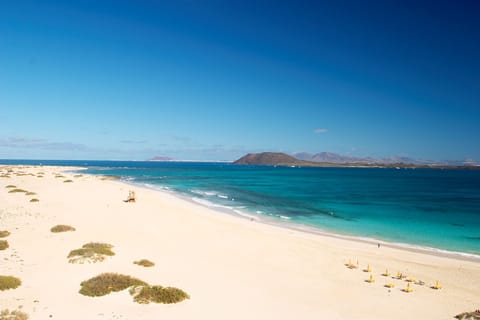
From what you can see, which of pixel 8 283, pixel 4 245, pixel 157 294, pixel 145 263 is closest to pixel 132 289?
pixel 157 294

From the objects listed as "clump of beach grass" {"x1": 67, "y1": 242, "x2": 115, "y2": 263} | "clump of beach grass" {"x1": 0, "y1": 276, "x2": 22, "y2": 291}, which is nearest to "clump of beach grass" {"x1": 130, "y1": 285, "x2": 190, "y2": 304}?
"clump of beach grass" {"x1": 0, "y1": 276, "x2": 22, "y2": 291}

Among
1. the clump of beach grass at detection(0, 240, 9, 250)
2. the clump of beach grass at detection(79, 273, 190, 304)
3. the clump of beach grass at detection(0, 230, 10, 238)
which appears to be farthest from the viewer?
the clump of beach grass at detection(0, 230, 10, 238)

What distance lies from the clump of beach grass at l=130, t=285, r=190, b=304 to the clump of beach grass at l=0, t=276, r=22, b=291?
4278 mm

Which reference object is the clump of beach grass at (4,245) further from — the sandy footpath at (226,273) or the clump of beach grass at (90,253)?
the clump of beach grass at (90,253)

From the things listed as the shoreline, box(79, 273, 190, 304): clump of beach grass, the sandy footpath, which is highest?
box(79, 273, 190, 304): clump of beach grass

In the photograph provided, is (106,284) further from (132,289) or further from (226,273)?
(226,273)

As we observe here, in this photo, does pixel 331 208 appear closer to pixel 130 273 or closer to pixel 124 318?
pixel 130 273

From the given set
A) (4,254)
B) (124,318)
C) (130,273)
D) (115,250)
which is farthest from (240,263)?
(4,254)

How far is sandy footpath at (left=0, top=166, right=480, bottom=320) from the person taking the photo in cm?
1132

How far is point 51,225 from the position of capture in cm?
2345

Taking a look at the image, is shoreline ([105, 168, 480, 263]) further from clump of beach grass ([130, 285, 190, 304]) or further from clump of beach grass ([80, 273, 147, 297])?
clump of beach grass ([80, 273, 147, 297])

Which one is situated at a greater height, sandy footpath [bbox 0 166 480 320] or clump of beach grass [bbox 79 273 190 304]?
clump of beach grass [bbox 79 273 190 304]

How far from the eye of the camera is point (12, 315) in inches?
377

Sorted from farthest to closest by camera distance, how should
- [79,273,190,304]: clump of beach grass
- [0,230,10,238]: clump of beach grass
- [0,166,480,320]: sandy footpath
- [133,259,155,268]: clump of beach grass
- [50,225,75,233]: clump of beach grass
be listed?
Answer: [50,225,75,233]: clump of beach grass → [0,230,10,238]: clump of beach grass → [133,259,155,268]: clump of beach grass → [79,273,190,304]: clump of beach grass → [0,166,480,320]: sandy footpath
